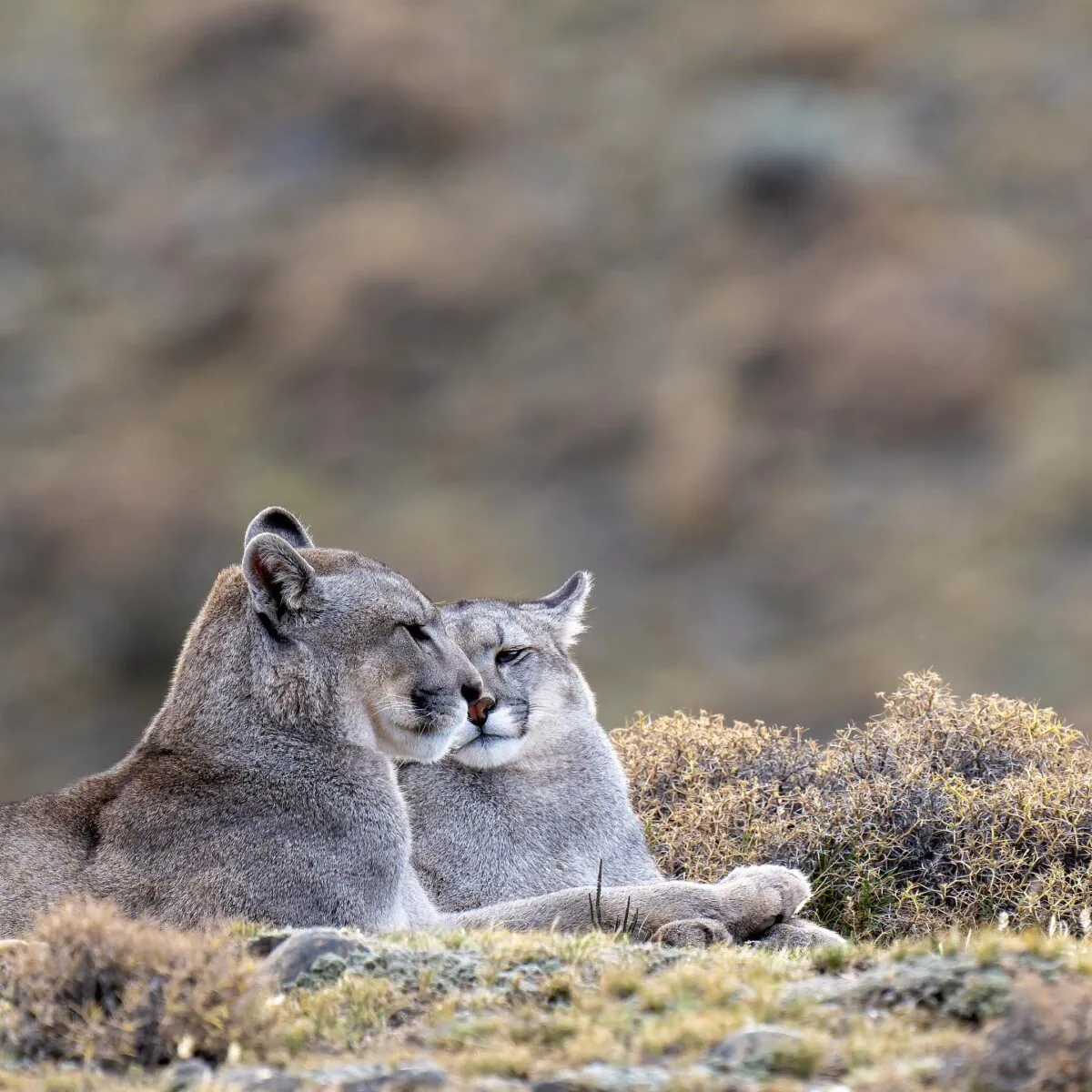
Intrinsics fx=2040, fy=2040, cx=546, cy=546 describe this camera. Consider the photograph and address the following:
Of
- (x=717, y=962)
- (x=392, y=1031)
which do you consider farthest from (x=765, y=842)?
(x=392, y=1031)

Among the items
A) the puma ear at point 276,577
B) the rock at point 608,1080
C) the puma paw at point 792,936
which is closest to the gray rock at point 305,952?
the rock at point 608,1080

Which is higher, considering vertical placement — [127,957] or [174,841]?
[174,841]

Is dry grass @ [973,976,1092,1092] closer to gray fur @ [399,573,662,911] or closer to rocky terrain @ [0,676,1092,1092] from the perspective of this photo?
rocky terrain @ [0,676,1092,1092]

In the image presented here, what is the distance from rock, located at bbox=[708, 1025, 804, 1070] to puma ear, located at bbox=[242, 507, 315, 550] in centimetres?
436

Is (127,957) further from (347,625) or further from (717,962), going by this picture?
(347,625)

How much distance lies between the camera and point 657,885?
9500mm

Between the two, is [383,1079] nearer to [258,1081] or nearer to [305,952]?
[258,1081]

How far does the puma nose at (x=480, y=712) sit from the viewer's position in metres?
10.5

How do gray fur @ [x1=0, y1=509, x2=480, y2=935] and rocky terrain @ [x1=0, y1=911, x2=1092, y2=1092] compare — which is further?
gray fur @ [x1=0, y1=509, x2=480, y2=935]

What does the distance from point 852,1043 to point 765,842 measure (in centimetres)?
559

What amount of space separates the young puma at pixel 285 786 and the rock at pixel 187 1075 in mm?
Result: 2234

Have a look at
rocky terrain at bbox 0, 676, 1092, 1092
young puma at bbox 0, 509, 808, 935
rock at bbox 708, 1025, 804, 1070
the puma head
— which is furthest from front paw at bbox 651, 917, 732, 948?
rock at bbox 708, 1025, 804, 1070

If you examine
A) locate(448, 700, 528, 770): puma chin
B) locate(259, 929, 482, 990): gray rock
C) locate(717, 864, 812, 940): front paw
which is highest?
locate(448, 700, 528, 770): puma chin

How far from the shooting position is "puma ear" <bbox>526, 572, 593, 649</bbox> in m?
11.7
